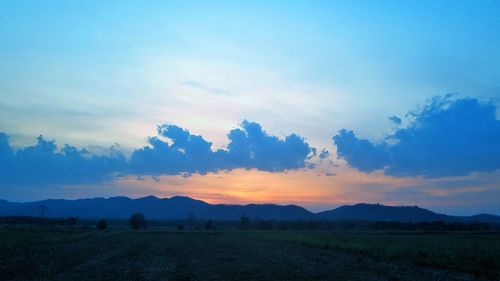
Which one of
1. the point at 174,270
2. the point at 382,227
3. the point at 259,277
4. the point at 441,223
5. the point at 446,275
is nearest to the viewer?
the point at 259,277

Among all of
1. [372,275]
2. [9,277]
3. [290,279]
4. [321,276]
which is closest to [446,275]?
[372,275]

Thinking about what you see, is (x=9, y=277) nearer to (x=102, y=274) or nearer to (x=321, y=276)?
(x=102, y=274)

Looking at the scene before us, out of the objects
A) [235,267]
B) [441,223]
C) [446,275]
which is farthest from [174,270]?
[441,223]

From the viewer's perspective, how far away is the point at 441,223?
16400cm

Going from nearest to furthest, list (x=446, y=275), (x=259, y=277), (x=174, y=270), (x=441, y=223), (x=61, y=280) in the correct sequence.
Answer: (x=61, y=280)
(x=259, y=277)
(x=446, y=275)
(x=174, y=270)
(x=441, y=223)

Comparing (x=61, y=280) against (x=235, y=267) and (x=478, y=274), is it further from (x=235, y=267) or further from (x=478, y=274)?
(x=478, y=274)

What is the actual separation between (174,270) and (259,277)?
606cm

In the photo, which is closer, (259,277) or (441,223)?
(259,277)

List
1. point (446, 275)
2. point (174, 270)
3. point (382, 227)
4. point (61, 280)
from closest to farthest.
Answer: point (61, 280)
point (446, 275)
point (174, 270)
point (382, 227)

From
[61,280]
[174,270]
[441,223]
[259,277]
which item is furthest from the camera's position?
[441,223]

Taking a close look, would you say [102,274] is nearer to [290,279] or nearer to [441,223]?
[290,279]

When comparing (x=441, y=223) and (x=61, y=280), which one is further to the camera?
(x=441, y=223)

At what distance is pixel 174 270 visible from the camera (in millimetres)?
26906

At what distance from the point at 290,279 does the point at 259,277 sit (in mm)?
1777
